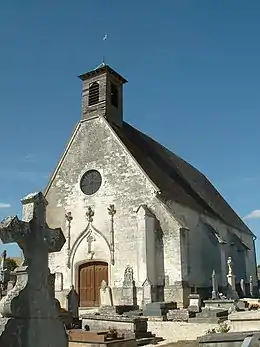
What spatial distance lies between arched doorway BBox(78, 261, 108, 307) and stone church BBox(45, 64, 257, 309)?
0.16 feet

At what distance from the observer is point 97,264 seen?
2253cm

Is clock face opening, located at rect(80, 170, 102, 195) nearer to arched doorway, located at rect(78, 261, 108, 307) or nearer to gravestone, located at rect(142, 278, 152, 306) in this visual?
arched doorway, located at rect(78, 261, 108, 307)

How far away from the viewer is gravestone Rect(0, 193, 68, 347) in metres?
5.40

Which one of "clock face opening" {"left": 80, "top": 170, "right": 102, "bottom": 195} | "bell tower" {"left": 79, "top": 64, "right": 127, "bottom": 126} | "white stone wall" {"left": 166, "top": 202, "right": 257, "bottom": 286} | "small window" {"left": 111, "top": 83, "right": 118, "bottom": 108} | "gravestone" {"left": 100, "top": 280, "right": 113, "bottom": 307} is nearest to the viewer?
"gravestone" {"left": 100, "top": 280, "right": 113, "bottom": 307}

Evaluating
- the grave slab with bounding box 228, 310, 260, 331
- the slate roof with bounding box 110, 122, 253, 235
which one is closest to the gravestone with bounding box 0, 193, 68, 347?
the grave slab with bounding box 228, 310, 260, 331

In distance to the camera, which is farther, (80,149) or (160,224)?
(80,149)

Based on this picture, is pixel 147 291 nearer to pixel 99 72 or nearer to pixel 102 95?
pixel 102 95

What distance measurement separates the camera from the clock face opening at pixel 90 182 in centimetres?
2347

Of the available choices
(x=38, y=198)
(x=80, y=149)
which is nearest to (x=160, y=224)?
(x=80, y=149)

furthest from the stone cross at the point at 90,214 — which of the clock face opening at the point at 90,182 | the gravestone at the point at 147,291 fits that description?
the gravestone at the point at 147,291

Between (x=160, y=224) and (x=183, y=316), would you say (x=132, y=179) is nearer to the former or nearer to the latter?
(x=160, y=224)

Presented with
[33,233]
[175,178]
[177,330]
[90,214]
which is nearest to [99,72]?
[175,178]

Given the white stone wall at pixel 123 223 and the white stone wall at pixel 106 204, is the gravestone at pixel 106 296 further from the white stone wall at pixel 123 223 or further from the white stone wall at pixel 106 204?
the white stone wall at pixel 106 204

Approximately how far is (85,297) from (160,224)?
5439 mm
